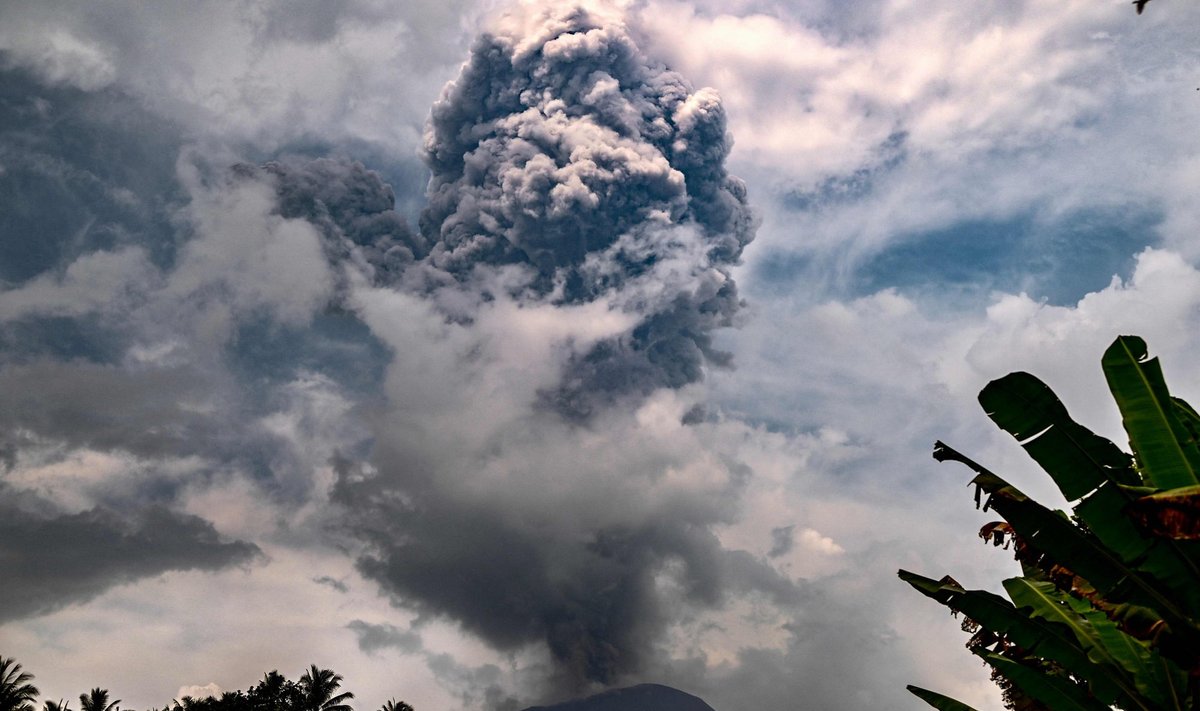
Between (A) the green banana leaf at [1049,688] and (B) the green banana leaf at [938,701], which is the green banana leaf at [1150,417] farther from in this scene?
(B) the green banana leaf at [938,701]

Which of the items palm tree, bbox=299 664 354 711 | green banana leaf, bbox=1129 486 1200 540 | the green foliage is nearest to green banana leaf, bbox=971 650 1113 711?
the green foliage

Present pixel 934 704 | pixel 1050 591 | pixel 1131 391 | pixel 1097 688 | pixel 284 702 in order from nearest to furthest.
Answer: pixel 1131 391, pixel 1097 688, pixel 1050 591, pixel 934 704, pixel 284 702

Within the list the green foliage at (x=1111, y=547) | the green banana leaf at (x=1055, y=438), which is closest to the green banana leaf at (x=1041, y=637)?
the green foliage at (x=1111, y=547)

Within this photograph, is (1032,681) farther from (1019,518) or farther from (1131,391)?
(1131,391)

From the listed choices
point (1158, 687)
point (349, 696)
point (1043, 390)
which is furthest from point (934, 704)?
point (349, 696)

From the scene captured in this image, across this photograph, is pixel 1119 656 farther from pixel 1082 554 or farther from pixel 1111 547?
pixel 1111 547

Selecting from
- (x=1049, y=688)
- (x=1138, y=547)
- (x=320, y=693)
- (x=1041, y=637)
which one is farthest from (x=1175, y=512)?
(x=320, y=693)

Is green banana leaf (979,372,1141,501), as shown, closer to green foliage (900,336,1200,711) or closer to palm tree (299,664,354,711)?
green foliage (900,336,1200,711)
